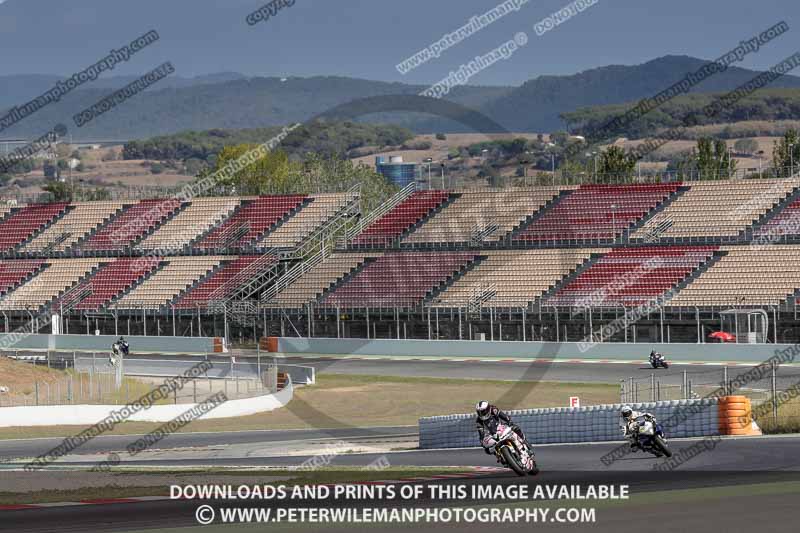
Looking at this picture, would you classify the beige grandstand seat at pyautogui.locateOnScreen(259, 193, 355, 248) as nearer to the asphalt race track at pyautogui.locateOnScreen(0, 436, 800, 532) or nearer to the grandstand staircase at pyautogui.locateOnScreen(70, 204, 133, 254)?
the grandstand staircase at pyautogui.locateOnScreen(70, 204, 133, 254)

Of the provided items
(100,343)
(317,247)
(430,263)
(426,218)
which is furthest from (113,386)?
(426,218)

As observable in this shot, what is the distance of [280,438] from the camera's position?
3616 cm

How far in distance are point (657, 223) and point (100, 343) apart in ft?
84.5

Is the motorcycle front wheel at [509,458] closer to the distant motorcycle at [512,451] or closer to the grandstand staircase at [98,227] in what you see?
the distant motorcycle at [512,451]

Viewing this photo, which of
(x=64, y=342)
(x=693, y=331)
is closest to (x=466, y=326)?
(x=693, y=331)

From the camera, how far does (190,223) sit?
71062mm

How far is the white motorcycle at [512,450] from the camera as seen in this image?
71.5 feet

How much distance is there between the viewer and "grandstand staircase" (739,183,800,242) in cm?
5600

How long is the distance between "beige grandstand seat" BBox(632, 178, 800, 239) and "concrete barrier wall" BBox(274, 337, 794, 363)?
8.43 metres

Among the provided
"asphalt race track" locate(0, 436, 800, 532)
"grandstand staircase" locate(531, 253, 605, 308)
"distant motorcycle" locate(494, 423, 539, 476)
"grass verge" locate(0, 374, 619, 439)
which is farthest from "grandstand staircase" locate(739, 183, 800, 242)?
"distant motorcycle" locate(494, 423, 539, 476)

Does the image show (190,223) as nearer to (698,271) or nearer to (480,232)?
(480,232)

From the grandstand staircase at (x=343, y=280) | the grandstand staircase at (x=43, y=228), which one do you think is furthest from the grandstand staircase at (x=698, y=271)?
the grandstand staircase at (x=43, y=228)

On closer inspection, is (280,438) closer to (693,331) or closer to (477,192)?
(693,331)

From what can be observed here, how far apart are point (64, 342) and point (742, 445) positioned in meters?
45.0
